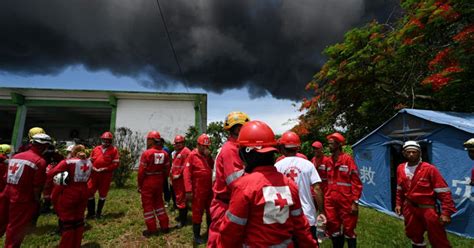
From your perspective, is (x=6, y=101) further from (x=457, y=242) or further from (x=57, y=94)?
(x=457, y=242)

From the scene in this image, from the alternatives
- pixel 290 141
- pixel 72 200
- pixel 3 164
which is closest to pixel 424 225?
pixel 290 141

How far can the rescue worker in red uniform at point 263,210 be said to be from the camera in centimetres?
176

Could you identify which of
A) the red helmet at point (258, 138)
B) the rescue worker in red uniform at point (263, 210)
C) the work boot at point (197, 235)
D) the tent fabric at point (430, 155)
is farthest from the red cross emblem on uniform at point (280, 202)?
the tent fabric at point (430, 155)

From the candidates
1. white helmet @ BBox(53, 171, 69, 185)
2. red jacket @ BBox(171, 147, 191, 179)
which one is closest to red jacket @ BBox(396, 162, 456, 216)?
red jacket @ BBox(171, 147, 191, 179)

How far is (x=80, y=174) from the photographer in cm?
378

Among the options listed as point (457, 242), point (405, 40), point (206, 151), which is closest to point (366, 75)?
point (405, 40)

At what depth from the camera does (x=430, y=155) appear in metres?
6.56

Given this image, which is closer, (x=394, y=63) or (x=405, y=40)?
(x=405, y=40)

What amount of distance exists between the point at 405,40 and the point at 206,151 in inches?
351

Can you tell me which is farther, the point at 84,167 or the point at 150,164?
the point at 150,164

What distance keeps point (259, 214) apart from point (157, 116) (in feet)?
46.8

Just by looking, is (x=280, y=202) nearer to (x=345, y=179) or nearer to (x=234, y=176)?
(x=234, y=176)

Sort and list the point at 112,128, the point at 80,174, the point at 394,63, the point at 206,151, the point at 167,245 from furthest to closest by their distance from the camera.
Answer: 1. the point at 112,128
2. the point at 394,63
3. the point at 206,151
4. the point at 167,245
5. the point at 80,174

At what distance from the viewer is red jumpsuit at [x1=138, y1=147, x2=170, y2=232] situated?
4848mm
